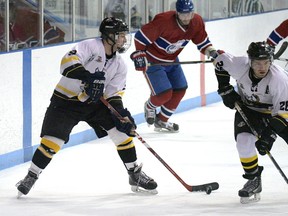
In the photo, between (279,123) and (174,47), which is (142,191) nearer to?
(279,123)

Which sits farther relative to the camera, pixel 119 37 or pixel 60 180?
pixel 60 180

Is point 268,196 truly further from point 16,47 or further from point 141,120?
point 141,120

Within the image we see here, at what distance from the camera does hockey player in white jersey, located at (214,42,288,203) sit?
203 inches

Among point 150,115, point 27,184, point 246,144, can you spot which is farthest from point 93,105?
point 150,115

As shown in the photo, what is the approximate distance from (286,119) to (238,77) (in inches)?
13.0

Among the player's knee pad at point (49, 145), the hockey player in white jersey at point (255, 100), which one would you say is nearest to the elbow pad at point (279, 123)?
the hockey player in white jersey at point (255, 100)

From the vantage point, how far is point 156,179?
6113 millimetres

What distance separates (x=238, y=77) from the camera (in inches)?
209

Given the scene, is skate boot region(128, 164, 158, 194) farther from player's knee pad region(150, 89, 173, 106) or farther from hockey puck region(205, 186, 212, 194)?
player's knee pad region(150, 89, 173, 106)

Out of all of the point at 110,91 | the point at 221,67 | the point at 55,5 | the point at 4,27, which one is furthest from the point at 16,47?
the point at 221,67

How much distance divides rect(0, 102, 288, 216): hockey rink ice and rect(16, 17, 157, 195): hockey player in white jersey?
21cm

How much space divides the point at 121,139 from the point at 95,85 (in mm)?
429

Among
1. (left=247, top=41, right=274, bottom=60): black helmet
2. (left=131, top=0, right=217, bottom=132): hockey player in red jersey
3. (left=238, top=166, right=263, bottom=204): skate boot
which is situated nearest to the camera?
(left=247, top=41, right=274, bottom=60): black helmet

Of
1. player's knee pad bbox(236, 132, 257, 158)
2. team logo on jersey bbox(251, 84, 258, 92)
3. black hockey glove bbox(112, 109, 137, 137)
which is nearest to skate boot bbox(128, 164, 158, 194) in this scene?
black hockey glove bbox(112, 109, 137, 137)
